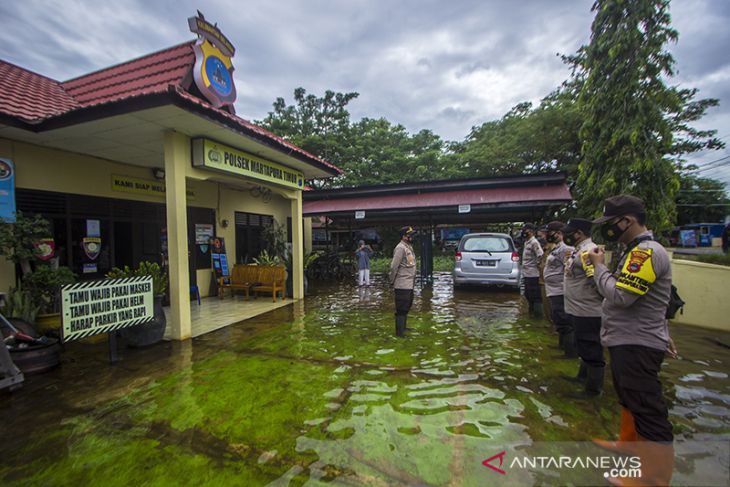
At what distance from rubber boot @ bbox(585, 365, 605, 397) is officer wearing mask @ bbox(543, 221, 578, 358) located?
1079mm

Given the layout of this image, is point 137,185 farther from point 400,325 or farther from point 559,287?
point 559,287

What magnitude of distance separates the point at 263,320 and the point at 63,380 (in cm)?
305

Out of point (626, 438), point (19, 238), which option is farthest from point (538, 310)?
point (19, 238)

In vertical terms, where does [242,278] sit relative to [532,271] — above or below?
below

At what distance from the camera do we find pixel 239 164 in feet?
20.5

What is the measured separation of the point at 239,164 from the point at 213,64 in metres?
1.70

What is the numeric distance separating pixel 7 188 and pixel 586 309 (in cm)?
792

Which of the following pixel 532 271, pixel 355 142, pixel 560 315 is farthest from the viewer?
pixel 355 142

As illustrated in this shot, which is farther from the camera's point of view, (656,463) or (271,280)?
(271,280)

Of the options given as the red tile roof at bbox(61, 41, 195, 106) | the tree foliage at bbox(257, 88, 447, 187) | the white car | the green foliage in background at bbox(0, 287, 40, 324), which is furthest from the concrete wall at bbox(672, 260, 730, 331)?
the tree foliage at bbox(257, 88, 447, 187)

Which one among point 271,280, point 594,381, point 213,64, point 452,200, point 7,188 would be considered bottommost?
point 594,381

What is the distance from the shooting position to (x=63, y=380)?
3.81 meters

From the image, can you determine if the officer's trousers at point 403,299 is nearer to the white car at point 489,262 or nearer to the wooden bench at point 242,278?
the white car at point 489,262

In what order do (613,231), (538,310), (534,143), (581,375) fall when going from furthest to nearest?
(534,143) → (538,310) → (581,375) → (613,231)
